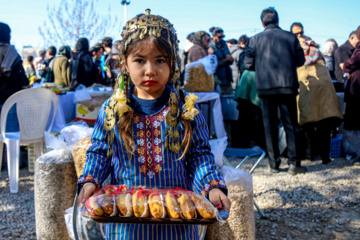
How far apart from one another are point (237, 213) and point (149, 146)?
4.53 feet

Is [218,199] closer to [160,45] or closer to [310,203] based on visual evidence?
[160,45]

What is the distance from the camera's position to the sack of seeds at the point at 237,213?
8.56 ft

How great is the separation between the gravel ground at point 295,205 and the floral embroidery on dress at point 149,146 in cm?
207

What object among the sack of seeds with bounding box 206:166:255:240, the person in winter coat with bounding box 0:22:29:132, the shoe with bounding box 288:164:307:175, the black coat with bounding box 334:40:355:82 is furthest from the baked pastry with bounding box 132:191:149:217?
the black coat with bounding box 334:40:355:82

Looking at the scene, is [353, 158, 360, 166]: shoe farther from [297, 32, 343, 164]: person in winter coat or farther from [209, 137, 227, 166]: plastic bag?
[209, 137, 227, 166]: plastic bag

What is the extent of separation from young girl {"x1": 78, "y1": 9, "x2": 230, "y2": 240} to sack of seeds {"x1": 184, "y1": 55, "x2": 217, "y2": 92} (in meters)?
3.92

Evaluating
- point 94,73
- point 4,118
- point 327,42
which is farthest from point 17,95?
point 327,42

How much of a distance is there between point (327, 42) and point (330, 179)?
4049mm

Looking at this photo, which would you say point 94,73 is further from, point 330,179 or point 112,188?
point 112,188

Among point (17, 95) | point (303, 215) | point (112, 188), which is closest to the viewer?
point (112, 188)

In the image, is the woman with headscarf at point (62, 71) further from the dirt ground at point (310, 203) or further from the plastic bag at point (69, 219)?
the plastic bag at point (69, 219)

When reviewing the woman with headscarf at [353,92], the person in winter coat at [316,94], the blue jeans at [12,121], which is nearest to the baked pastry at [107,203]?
the blue jeans at [12,121]

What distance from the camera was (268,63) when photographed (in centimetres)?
503

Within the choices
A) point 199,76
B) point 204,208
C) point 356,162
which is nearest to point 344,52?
point 356,162
